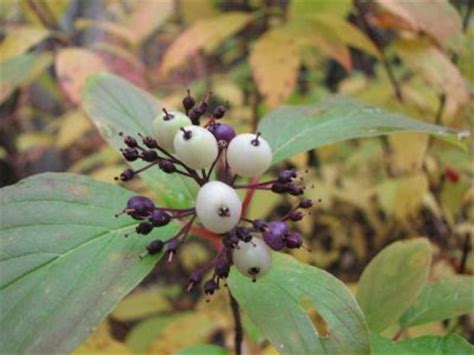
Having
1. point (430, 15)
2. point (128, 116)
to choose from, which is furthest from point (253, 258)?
point (430, 15)

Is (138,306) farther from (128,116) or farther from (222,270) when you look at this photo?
(222,270)

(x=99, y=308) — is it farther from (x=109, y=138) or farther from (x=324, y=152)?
(x=324, y=152)

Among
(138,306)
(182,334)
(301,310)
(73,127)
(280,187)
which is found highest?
(280,187)

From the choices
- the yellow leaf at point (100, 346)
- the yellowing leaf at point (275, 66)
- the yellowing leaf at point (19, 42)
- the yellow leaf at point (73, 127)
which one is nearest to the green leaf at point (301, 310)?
the yellow leaf at point (100, 346)

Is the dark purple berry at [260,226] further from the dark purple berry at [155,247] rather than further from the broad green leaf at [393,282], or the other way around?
the broad green leaf at [393,282]

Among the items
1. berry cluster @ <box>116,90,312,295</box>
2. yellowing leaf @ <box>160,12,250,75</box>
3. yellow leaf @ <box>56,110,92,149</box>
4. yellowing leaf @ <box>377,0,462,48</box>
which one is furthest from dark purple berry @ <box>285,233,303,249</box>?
yellow leaf @ <box>56,110,92,149</box>

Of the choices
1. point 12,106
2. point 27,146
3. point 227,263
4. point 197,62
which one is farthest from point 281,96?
point 197,62
